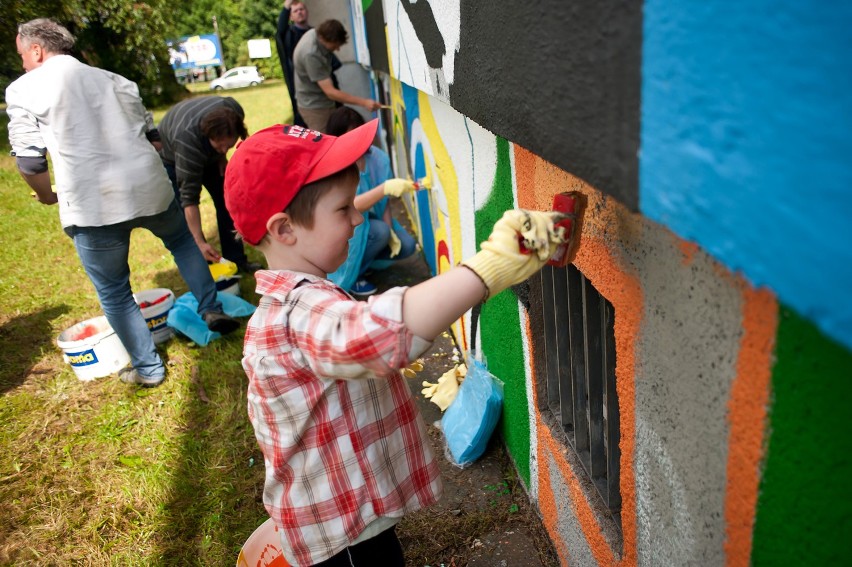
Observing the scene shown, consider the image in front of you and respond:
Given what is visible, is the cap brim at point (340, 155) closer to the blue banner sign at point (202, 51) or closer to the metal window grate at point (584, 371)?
the metal window grate at point (584, 371)

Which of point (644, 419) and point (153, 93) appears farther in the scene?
point (153, 93)

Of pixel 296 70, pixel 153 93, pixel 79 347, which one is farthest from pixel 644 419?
pixel 153 93

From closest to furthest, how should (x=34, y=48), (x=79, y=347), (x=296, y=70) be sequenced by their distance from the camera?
(x=34, y=48)
(x=79, y=347)
(x=296, y=70)

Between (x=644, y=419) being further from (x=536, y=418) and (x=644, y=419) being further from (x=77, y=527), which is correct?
(x=77, y=527)

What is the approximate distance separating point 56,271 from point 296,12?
385 cm

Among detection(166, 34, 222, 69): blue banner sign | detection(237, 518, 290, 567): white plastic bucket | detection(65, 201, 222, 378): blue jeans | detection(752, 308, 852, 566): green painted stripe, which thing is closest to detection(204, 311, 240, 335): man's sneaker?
detection(65, 201, 222, 378): blue jeans

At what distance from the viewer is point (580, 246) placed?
149 cm

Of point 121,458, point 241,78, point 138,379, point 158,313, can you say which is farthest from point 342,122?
point 241,78

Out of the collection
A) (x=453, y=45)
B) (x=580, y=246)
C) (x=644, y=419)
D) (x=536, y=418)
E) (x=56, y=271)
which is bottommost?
(x=56, y=271)

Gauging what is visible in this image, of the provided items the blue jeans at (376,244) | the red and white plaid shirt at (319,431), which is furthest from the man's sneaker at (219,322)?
the red and white plaid shirt at (319,431)

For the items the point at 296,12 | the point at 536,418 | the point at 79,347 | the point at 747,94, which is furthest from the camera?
the point at 296,12

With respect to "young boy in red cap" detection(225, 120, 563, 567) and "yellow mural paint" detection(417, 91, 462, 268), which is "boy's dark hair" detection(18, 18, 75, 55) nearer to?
"yellow mural paint" detection(417, 91, 462, 268)

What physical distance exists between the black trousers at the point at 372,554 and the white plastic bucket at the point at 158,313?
3247 mm

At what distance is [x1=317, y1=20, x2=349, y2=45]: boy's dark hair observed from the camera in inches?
217
